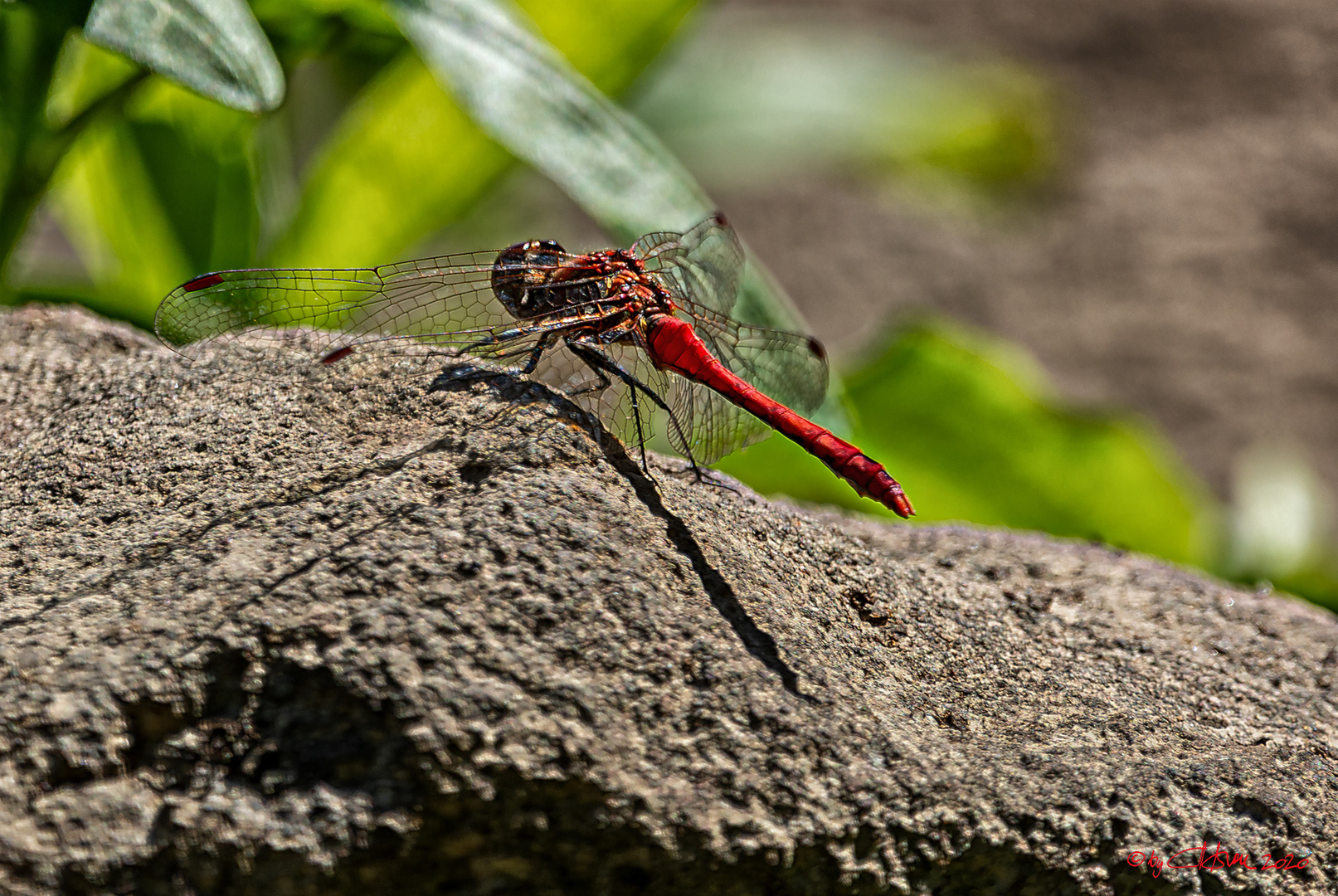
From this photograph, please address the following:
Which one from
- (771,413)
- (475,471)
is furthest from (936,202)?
(475,471)

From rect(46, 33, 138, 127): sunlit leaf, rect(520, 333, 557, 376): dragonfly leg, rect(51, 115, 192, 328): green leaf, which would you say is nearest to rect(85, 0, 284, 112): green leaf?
rect(520, 333, 557, 376): dragonfly leg

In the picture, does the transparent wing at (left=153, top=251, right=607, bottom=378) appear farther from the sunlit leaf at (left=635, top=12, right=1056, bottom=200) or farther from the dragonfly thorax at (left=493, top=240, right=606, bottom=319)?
the sunlit leaf at (left=635, top=12, right=1056, bottom=200)

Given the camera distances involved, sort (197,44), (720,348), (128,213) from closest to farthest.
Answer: (197,44) → (720,348) → (128,213)

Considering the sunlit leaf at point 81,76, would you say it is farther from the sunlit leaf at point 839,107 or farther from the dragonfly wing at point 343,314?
the sunlit leaf at point 839,107

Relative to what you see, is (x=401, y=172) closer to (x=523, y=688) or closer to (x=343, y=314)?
(x=343, y=314)

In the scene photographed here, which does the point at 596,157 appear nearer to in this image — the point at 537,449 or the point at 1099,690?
the point at 537,449
